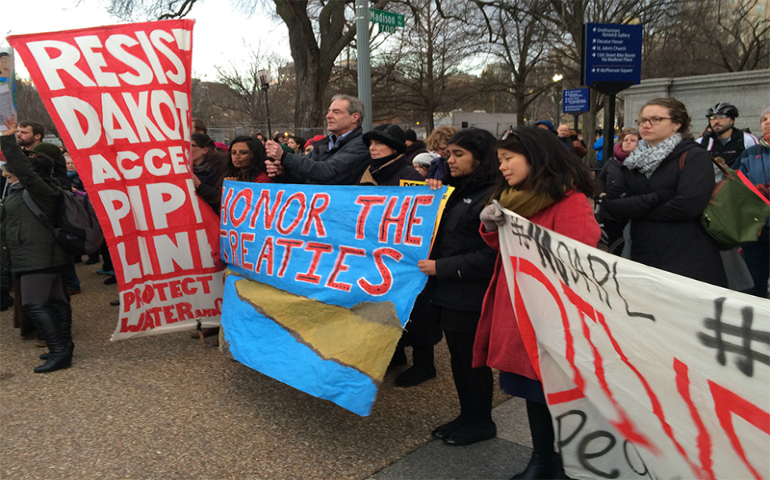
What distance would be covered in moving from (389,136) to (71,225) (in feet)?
8.91

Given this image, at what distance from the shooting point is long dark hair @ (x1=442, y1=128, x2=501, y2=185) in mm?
2967

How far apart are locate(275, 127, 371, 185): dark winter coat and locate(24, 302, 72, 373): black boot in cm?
220

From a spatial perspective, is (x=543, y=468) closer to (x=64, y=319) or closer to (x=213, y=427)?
(x=213, y=427)

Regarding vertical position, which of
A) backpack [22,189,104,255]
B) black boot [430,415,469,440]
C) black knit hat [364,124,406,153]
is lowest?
black boot [430,415,469,440]

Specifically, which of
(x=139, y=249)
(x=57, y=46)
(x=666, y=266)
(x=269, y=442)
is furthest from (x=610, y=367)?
(x=57, y=46)

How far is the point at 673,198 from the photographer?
10.2ft

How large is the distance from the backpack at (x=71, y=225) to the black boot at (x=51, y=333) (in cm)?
50

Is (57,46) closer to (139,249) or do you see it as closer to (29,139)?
(139,249)

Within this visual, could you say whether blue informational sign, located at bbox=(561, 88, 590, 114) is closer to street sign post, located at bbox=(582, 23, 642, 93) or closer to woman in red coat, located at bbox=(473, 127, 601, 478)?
street sign post, located at bbox=(582, 23, 642, 93)

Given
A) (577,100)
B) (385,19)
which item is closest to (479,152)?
(385,19)

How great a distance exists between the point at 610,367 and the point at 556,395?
0.33 m

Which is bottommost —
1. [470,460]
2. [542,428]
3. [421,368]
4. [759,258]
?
[470,460]

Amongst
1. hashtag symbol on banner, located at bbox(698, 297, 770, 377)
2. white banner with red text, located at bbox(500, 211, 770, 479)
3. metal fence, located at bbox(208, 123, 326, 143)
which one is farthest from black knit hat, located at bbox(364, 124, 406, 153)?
metal fence, located at bbox(208, 123, 326, 143)

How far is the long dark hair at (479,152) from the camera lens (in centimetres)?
297
